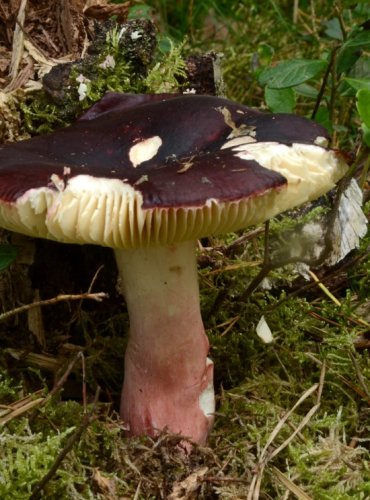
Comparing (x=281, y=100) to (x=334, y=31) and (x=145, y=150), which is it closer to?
(x=145, y=150)

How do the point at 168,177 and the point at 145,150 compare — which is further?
the point at 145,150

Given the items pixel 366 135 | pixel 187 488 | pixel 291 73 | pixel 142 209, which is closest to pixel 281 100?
pixel 291 73

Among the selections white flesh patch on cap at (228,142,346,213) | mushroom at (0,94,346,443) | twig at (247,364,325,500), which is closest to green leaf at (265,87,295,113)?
mushroom at (0,94,346,443)

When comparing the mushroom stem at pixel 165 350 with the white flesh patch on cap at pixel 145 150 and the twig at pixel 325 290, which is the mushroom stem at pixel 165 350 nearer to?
the white flesh patch on cap at pixel 145 150

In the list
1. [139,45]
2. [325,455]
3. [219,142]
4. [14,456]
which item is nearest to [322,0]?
[139,45]

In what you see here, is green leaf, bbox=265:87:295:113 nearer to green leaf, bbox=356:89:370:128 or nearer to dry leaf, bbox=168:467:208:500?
green leaf, bbox=356:89:370:128

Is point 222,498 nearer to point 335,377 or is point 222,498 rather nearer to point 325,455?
point 325,455

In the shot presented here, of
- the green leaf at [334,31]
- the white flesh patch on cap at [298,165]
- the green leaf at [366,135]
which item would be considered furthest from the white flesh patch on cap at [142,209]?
the green leaf at [334,31]
